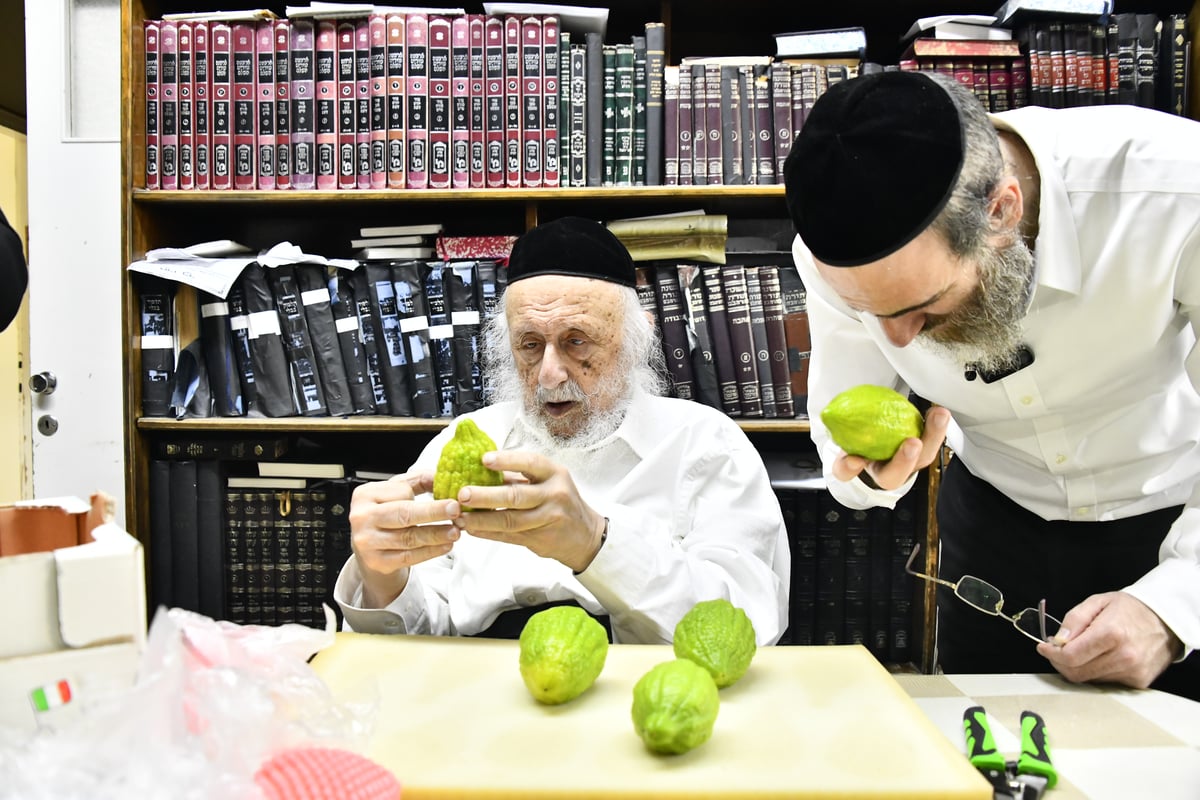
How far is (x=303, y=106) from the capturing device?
8.58ft

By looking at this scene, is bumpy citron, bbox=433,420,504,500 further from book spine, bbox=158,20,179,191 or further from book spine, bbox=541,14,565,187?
book spine, bbox=158,20,179,191

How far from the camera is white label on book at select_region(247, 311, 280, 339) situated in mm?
2631

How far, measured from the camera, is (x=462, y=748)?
95 centimetres

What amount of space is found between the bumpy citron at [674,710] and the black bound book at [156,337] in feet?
7.37

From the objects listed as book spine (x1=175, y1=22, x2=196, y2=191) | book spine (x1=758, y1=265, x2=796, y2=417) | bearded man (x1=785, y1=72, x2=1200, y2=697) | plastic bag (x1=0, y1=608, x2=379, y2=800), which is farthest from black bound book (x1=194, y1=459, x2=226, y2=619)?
plastic bag (x1=0, y1=608, x2=379, y2=800)

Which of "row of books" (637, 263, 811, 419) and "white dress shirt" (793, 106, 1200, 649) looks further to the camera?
"row of books" (637, 263, 811, 419)

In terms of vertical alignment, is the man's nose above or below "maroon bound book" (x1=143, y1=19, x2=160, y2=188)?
below

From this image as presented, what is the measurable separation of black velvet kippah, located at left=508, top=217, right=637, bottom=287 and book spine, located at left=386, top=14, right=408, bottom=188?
755 millimetres

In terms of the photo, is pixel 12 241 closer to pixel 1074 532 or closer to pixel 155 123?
pixel 155 123

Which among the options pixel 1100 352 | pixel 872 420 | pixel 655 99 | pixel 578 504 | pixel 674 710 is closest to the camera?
pixel 674 710

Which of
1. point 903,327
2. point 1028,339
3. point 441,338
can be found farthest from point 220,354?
point 1028,339

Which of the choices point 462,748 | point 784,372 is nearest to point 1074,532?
point 784,372

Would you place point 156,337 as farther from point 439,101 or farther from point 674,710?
point 674,710

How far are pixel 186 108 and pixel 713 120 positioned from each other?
162cm
